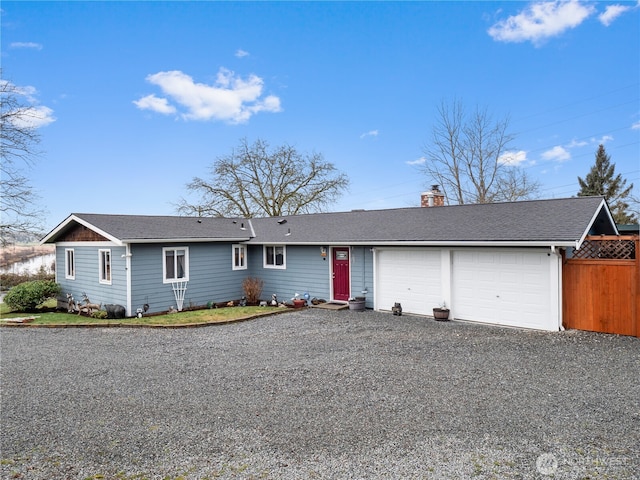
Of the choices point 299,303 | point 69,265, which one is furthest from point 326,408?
point 69,265

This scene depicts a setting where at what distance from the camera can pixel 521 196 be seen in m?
27.7

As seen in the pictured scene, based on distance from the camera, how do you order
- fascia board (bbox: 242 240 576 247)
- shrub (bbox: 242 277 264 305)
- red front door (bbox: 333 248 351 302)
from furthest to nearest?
shrub (bbox: 242 277 264 305) < red front door (bbox: 333 248 351 302) < fascia board (bbox: 242 240 576 247)

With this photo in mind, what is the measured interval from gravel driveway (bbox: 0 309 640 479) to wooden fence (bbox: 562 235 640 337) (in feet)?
1.81

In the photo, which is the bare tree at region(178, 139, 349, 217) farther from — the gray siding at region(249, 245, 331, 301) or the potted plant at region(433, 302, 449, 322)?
the potted plant at region(433, 302, 449, 322)

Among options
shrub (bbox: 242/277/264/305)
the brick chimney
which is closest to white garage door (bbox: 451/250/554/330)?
the brick chimney

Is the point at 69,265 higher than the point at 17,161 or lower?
lower

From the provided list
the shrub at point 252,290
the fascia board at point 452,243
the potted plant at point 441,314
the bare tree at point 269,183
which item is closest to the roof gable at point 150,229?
the shrub at point 252,290

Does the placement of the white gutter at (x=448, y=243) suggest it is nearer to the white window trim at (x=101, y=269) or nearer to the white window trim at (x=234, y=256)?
the white window trim at (x=234, y=256)

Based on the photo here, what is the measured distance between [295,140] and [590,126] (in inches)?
776

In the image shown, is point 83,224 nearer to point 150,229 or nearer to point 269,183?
point 150,229

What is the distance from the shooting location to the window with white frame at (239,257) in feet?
53.6

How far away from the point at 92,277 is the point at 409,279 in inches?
436

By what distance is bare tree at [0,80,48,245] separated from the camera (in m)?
18.2

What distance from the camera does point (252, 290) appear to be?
15.8 m
